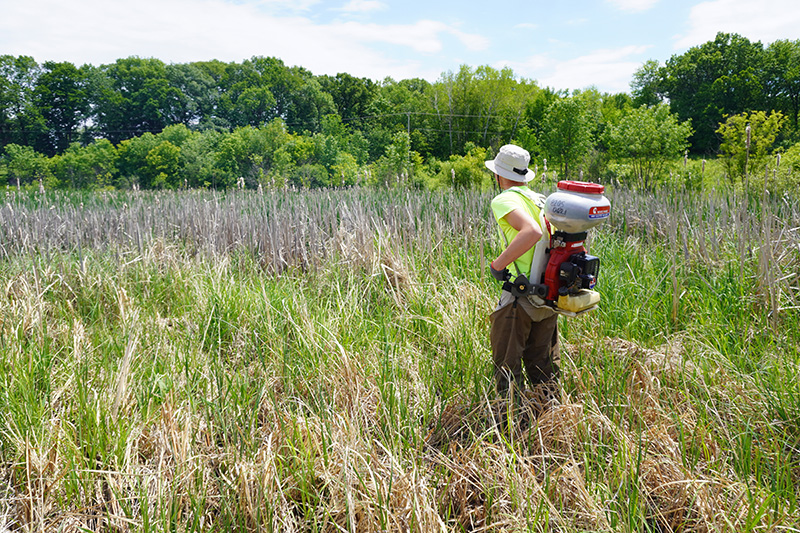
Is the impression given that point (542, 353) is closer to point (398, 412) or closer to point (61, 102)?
point (398, 412)

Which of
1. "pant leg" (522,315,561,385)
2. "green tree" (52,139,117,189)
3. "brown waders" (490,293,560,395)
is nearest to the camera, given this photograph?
"brown waders" (490,293,560,395)

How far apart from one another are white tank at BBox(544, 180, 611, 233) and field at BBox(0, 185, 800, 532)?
2.72 feet

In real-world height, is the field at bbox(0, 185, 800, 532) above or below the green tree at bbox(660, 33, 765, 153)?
below

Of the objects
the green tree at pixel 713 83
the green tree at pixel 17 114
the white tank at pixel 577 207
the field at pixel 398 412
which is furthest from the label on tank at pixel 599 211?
the green tree at pixel 17 114

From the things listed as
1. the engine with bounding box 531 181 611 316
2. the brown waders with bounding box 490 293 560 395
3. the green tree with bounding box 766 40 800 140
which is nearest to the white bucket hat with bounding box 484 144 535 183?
the engine with bounding box 531 181 611 316

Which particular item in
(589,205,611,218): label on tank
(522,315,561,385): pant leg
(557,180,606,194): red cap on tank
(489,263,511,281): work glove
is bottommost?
(522,315,561,385): pant leg

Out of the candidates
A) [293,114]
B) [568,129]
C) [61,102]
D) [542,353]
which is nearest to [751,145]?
[568,129]

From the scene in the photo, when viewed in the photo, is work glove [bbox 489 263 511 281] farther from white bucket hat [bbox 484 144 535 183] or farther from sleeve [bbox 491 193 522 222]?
white bucket hat [bbox 484 144 535 183]

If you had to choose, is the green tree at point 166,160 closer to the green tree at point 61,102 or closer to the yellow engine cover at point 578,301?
the green tree at point 61,102

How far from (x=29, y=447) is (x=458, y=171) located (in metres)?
20.0

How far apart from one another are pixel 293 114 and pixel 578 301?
200 ft

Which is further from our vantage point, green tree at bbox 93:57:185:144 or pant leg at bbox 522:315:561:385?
green tree at bbox 93:57:185:144

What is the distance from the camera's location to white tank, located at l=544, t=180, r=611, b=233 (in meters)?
1.91

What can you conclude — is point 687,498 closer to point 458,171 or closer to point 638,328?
point 638,328
